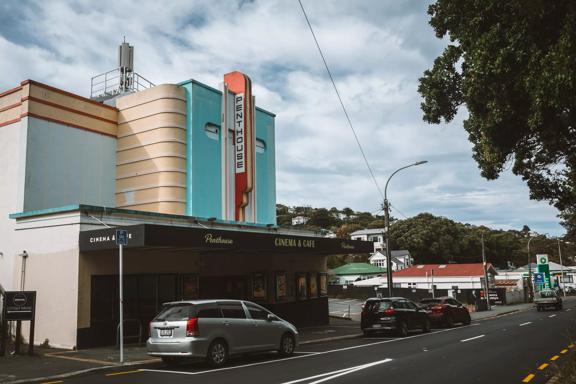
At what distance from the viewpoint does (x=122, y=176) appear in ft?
75.2

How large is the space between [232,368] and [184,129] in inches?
496

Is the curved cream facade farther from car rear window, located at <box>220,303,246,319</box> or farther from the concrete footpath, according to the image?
car rear window, located at <box>220,303,246,319</box>

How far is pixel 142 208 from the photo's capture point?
22234 millimetres

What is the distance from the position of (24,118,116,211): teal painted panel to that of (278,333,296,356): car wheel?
10.3 m

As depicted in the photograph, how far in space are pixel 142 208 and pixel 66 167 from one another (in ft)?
11.3

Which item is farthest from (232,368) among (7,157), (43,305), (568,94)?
(7,157)

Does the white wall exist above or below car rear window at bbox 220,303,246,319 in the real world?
above

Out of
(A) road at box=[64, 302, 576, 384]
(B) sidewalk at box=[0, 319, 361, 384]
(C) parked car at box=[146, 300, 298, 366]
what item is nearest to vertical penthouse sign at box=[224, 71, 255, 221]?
(A) road at box=[64, 302, 576, 384]

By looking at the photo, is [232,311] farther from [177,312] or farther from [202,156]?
[202,156]

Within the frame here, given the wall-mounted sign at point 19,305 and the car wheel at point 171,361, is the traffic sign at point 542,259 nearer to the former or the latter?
the car wheel at point 171,361

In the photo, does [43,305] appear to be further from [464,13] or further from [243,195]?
[464,13]

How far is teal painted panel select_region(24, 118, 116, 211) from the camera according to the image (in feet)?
62.2

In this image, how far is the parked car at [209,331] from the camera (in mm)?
12156

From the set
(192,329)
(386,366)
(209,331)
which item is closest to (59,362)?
(192,329)
